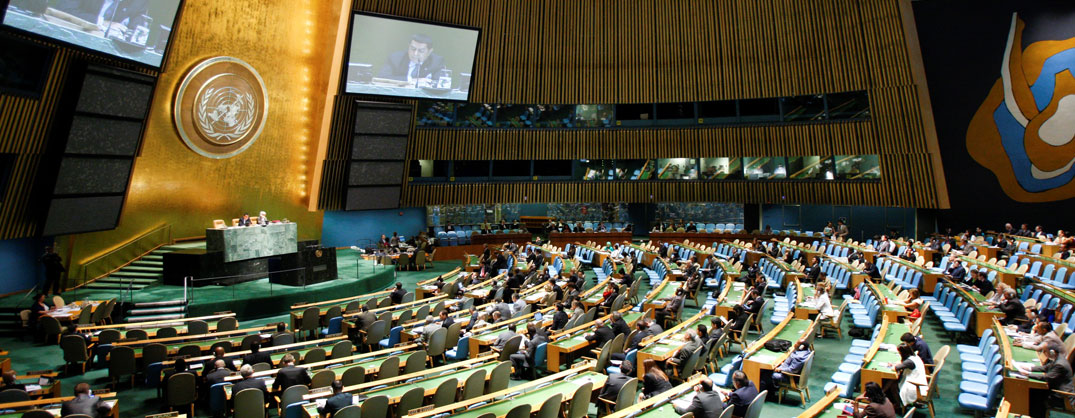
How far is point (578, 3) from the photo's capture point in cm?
2622

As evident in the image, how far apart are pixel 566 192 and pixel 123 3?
1764 cm

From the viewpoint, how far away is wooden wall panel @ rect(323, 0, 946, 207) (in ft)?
76.3

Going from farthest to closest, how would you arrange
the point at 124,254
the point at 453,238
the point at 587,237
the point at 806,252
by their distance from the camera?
the point at 587,237 < the point at 453,238 < the point at 806,252 < the point at 124,254

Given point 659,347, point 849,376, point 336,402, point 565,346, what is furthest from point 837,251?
point 336,402

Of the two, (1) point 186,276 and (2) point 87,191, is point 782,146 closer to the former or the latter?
(1) point 186,276

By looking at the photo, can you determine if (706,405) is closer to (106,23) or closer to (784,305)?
(784,305)

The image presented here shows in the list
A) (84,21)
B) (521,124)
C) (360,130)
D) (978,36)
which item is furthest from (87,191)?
(978,36)

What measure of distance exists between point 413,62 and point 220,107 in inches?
250

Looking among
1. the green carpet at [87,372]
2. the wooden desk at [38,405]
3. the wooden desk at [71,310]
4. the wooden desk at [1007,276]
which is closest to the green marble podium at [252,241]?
the green carpet at [87,372]

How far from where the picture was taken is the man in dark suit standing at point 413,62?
21281 mm

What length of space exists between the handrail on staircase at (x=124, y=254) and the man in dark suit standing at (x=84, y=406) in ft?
32.6

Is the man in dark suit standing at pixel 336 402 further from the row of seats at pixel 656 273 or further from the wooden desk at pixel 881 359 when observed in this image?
the row of seats at pixel 656 273

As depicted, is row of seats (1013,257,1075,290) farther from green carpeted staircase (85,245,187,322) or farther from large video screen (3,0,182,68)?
large video screen (3,0,182,68)

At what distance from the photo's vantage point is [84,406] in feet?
22.4
